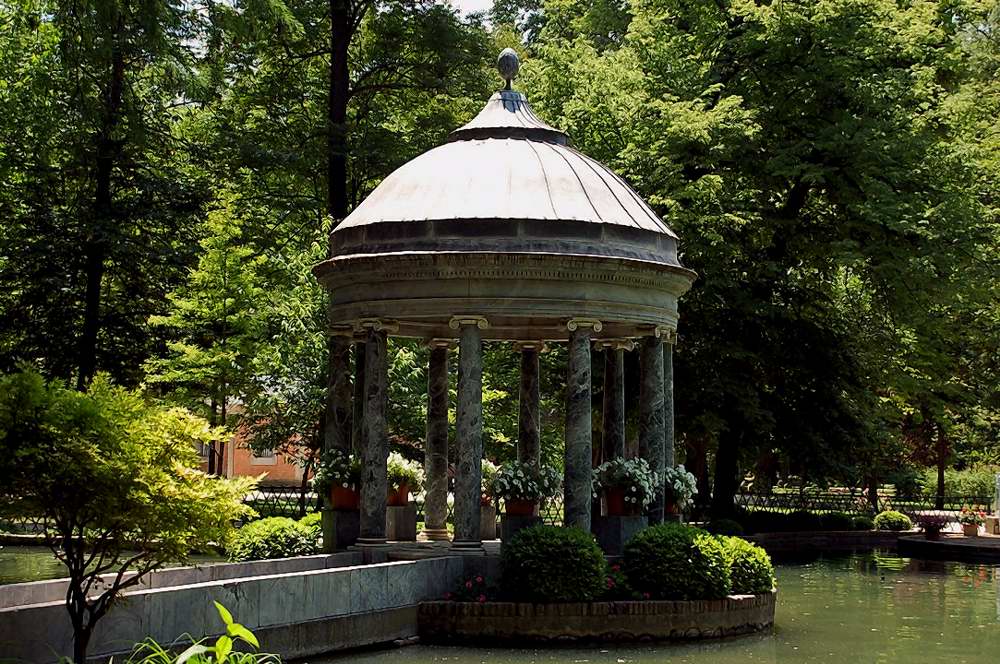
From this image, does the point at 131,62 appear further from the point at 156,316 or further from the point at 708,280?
the point at 708,280

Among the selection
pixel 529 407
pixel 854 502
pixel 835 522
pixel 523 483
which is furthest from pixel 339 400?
pixel 854 502

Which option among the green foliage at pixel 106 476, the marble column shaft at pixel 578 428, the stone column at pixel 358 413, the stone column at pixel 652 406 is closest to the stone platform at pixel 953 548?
the stone column at pixel 652 406

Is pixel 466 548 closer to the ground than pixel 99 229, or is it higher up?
closer to the ground

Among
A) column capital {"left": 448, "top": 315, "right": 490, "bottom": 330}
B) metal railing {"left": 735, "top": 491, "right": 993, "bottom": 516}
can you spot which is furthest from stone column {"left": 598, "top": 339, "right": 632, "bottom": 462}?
metal railing {"left": 735, "top": 491, "right": 993, "bottom": 516}

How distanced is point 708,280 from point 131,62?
1557 centimetres

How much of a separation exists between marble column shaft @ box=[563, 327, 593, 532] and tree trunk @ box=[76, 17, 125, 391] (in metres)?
17.5

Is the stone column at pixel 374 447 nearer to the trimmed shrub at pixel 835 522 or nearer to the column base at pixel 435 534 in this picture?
the column base at pixel 435 534

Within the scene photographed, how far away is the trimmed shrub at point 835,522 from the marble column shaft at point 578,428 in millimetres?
25479

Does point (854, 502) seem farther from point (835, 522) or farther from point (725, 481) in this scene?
point (725, 481)

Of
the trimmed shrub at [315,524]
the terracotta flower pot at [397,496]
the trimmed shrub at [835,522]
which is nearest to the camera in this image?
the trimmed shrub at [315,524]

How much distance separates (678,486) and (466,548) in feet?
13.2

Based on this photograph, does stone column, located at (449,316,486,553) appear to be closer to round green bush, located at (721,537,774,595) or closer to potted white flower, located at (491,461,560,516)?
potted white flower, located at (491,461,560,516)

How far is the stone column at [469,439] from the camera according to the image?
835 inches

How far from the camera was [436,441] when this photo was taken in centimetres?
2553
